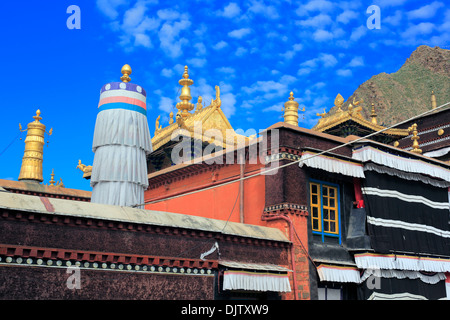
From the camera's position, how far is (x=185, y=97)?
23.1 meters

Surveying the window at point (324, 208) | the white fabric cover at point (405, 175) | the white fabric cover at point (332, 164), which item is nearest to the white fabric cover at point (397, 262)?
the window at point (324, 208)

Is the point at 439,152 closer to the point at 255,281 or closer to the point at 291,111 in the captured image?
the point at 291,111

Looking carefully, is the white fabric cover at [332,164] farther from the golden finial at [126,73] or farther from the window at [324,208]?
the golden finial at [126,73]

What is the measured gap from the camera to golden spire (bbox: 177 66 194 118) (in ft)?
72.9

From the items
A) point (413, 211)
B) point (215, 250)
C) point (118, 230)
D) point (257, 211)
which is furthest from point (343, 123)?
point (118, 230)

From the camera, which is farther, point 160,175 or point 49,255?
point 160,175

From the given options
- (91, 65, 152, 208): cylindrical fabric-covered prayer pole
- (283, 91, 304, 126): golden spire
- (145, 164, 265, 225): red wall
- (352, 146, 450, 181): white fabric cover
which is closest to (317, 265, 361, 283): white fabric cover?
(145, 164, 265, 225): red wall

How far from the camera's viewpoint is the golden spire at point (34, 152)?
73.5 feet

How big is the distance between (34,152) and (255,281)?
48.6 ft

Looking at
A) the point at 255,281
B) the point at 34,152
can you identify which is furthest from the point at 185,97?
the point at 255,281

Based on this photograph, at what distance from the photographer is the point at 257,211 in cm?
1514

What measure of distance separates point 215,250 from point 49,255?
3945mm

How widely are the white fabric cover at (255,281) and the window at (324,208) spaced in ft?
8.44

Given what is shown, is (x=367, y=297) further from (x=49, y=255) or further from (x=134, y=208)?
(x=49, y=255)
